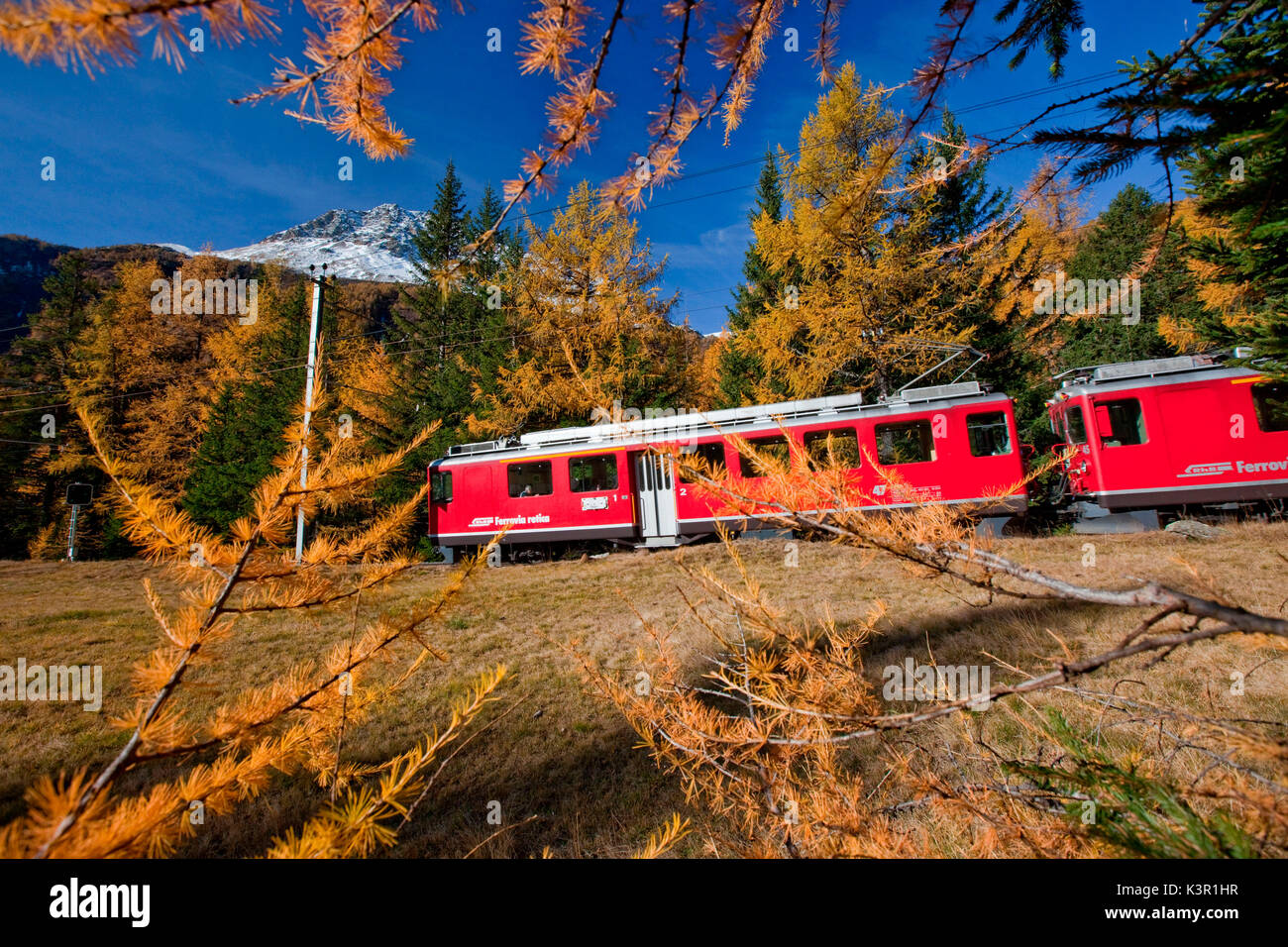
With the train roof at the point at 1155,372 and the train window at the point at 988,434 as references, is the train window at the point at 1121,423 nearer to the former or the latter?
the train roof at the point at 1155,372

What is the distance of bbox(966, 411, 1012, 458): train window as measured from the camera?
9.20 m

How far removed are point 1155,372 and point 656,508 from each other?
33.4ft

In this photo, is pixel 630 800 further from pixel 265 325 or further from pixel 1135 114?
pixel 265 325

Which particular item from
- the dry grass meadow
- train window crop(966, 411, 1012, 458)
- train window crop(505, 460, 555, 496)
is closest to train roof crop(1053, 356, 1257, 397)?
train window crop(966, 411, 1012, 458)

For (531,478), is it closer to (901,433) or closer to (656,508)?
(656,508)

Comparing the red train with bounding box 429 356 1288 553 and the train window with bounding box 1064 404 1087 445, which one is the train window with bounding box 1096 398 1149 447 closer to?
the red train with bounding box 429 356 1288 553

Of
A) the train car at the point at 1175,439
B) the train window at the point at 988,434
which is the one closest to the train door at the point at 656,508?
the train window at the point at 988,434

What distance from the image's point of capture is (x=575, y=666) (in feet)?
16.8

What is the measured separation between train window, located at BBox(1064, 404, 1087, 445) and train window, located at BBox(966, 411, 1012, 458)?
5.11ft

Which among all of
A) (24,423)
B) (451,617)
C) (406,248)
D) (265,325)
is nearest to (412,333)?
(406,248)

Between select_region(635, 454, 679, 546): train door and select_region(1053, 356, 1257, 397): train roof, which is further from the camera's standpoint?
select_region(635, 454, 679, 546): train door

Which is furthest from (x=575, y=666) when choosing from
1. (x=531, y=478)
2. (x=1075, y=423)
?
(x=1075, y=423)
